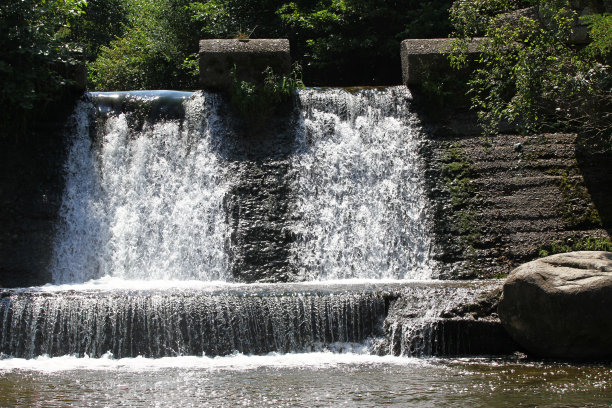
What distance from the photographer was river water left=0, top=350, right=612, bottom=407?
589cm

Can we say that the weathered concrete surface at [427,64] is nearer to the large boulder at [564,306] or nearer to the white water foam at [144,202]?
the white water foam at [144,202]

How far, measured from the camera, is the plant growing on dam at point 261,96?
13.8 meters

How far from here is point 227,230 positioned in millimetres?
12047

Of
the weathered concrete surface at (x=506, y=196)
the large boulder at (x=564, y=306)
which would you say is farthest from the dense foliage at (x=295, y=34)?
the large boulder at (x=564, y=306)

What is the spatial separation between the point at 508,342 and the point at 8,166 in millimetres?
8868

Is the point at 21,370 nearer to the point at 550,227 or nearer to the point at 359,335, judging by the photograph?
the point at 359,335

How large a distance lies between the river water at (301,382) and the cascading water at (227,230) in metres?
0.37

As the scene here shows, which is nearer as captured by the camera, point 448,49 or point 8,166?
point 8,166

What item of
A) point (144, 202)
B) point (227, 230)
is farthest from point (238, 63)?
point (227, 230)

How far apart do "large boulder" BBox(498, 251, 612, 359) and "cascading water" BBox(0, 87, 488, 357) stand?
1.08m

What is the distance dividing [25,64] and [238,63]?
3.88 metres

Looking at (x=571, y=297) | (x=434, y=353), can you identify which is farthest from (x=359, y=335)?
(x=571, y=297)

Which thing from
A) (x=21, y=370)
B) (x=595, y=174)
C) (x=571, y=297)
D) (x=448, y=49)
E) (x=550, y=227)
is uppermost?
(x=448, y=49)

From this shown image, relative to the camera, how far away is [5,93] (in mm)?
12656
